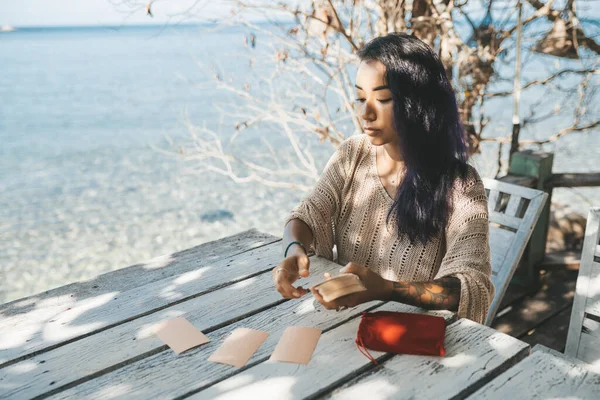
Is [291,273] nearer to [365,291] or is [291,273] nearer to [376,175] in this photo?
[365,291]

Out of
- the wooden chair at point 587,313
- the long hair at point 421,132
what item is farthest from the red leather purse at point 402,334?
the wooden chair at point 587,313

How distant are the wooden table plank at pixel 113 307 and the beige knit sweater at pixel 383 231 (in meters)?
0.28

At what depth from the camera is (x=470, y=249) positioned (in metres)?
1.72

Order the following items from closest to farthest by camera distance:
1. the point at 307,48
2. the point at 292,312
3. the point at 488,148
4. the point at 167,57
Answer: the point at 292,312 < the point at 307,48 < the point at 488,148 < the point at 167,57

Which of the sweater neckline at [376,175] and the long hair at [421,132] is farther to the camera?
the sweater neckline at [376,175]

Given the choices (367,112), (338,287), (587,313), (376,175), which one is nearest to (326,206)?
(376,175)

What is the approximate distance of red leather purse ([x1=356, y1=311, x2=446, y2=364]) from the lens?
54.8 inches

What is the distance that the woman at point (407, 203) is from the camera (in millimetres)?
1644

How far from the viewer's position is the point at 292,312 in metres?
1.65

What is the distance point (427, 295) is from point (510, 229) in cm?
129

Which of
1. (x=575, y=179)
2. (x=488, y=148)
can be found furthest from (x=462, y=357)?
(x=488, y=148)

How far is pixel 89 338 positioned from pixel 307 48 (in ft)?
10.2

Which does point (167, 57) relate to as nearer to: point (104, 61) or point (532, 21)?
point (104, 61)

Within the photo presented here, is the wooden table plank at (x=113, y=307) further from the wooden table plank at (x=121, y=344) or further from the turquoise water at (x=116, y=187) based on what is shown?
the turquoise water at (x=116, y=187)
